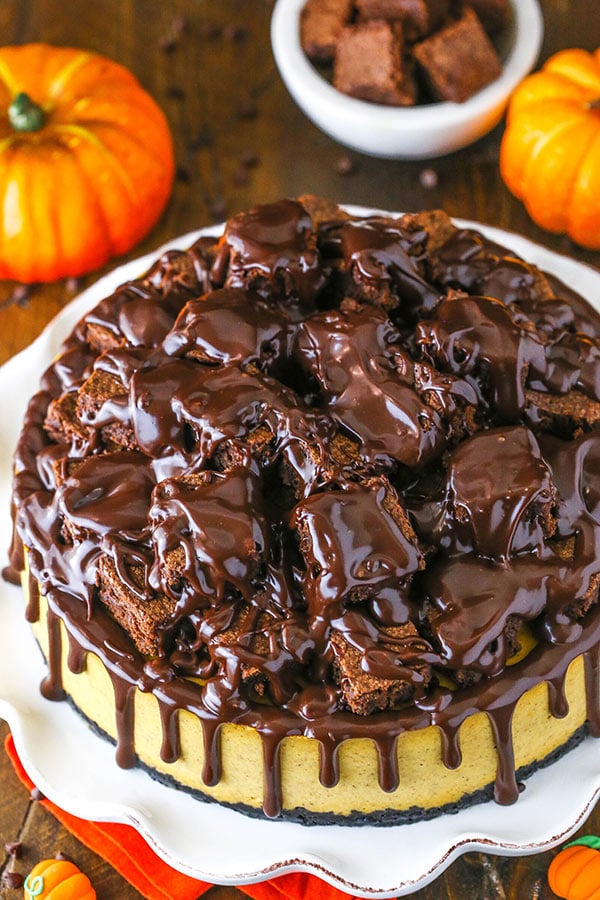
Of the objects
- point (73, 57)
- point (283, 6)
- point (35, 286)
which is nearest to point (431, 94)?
point (283, 6)

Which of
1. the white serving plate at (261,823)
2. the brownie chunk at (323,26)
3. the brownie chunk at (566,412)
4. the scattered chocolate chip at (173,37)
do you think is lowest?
the white serving plate at (261,823)

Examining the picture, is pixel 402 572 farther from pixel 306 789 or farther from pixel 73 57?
pixel 73 57

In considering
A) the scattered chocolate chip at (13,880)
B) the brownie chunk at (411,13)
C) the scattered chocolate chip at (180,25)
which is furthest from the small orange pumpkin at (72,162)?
the scattered chocolate chip at (13,880)

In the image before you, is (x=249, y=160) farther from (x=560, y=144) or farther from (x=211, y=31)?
A: (x=560, y=144)

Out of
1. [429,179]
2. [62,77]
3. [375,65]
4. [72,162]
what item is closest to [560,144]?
[429,179]

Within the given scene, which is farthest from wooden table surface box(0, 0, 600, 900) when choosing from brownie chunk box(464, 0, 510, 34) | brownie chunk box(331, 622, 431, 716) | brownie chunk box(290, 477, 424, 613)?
brownie chunk box(331, 622, 431, 716)

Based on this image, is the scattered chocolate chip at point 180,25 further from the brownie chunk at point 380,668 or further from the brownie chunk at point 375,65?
the brownie chunk at point 380,668
